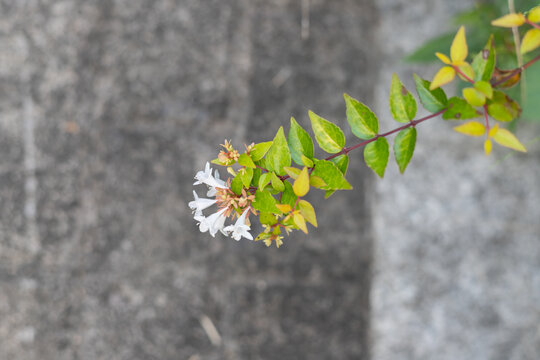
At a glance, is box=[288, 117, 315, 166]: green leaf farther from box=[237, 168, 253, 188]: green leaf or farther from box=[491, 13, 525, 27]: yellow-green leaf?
box=[491, 13, 525, 27]: yellow-green leaf

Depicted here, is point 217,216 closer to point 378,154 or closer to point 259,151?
point 259,151

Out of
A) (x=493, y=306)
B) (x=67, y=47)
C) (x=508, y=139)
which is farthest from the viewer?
(x=493, y=306)

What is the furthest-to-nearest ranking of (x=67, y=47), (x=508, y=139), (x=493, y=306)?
(x=493, y=306) < (x=67, y=47) < (x=508, y=139)

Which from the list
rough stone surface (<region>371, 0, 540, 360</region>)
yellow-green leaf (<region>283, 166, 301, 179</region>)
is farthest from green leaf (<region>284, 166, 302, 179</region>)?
rough stone surface (<region>371, 0, 540, 360</region>)

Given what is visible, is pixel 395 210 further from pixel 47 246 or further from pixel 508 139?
pixel 47 246

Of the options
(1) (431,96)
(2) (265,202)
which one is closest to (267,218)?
(2) (265,202)

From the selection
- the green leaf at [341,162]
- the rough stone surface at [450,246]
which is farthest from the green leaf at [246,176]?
the rough stone surface at [450,246]

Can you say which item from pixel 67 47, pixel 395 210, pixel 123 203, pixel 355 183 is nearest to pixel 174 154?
pixel 123 203

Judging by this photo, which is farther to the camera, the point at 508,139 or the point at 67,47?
the point at 67,47
